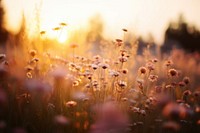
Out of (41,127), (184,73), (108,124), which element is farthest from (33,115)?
(184,73)

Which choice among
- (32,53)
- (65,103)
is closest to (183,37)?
(32,53)

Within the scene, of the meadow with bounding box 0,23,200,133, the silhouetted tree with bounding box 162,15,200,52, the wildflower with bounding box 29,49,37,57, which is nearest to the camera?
the meadow with bounding box 0,23,200,133

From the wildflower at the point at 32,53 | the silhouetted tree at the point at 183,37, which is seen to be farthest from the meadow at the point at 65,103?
the silhouetted tree at the point at 183,37

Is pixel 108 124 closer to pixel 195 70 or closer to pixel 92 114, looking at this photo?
pixel 92 114

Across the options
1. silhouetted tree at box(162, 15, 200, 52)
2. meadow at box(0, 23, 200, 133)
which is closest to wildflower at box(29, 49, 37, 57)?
meadow at box(0, 23, 200, 133)

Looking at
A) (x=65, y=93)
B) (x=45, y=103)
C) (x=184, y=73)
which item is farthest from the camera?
(x=184, y=73)

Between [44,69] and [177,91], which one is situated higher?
[44,69]

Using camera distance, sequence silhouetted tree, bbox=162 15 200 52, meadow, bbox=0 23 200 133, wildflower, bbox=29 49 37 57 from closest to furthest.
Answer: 1. meadow, bbox=0 23 200 133
2. wildflower, bbox=29 49 37 57
3. silhouetted tree, bbox=162 15 200 52

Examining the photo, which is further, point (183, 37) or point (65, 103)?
point (183, 37)

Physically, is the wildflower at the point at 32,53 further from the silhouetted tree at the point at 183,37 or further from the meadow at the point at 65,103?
the silhouetted tree at the point at 183,37

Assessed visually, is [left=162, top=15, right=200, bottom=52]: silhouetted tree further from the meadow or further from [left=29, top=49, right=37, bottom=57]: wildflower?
[left=29, top=49, right=37, bottom=57]: wildflower

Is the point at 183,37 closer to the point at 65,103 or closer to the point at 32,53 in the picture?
the point at 32,53
